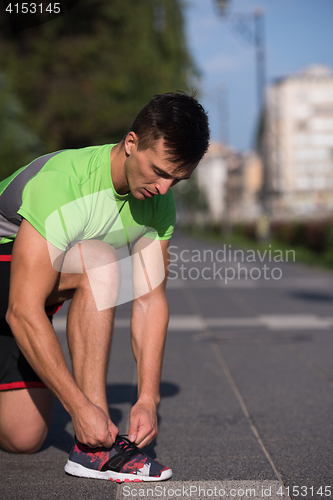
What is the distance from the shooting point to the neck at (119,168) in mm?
2363

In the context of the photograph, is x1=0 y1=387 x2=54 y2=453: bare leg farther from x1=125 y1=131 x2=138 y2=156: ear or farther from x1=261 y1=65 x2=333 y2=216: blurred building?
x1=261 y1=65 x2=333 y2=216: blurred building

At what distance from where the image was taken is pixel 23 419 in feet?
8.92

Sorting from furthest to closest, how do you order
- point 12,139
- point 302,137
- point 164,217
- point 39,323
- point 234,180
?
1. point 234,180
2. point 302,137
3. point 12,139
4. point 164,217
5. point 39,323

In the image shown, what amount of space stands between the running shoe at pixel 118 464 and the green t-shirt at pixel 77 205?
2.70ft

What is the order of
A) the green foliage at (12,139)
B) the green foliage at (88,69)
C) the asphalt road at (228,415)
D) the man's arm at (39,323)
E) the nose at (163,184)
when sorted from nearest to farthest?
the man's arm at (39,323) < the nose at (163,184) < the asphalt road at (228,415) < the green foliage at (12,139) < the green foliage at (88,69)

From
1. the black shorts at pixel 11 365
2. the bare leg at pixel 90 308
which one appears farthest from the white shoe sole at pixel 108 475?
the black shorts at pixel 11 365

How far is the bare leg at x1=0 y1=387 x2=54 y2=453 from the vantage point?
8.88 ft

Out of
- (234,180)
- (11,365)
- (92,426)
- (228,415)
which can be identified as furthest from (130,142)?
(234,180)

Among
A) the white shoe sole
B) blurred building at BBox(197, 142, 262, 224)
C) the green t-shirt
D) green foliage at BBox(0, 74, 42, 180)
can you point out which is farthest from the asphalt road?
blurred building at BBox(197, 142, 262, 224)

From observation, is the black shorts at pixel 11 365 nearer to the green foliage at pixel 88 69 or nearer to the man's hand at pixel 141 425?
the man's hand at pixel 141 425

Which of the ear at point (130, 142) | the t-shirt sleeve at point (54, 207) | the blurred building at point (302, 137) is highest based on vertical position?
the ear at point (130, 142)

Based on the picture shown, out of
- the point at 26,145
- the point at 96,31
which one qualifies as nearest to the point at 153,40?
the point at 96,31

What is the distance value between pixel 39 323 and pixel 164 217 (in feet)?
2.72

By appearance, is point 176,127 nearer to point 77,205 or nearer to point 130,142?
point 130,142
